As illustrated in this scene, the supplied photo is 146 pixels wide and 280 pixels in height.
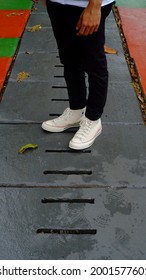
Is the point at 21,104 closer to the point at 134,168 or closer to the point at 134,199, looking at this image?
the point at 134,168

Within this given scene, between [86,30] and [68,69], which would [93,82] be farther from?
[86,30]

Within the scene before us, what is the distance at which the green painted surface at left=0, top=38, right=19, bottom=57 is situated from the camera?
3.81 m

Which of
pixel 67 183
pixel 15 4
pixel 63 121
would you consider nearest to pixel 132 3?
pixel 15 4

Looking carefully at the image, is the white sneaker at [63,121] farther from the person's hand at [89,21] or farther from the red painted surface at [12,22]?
the red painted surface at [12,22]

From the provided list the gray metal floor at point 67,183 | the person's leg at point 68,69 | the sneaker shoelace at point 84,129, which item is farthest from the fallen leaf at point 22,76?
the sneaker shoelace at point 84,129

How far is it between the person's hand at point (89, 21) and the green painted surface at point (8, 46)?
1.98m

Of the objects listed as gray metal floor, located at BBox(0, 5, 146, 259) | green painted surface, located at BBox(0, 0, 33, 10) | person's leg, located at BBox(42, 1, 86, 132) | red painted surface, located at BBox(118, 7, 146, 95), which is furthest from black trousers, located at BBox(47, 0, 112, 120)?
green painted surface, located at BBox(0, 0, 33, 10)

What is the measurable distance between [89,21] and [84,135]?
839 mm

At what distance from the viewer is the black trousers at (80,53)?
203 centimetres

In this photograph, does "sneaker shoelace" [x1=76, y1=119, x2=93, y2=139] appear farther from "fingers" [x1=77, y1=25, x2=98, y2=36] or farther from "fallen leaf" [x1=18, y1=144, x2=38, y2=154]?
"fingers" [x1=77, y1=25, x2=98, y2=36]

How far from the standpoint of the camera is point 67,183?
7.36 feet

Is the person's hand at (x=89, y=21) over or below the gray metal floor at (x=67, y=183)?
over

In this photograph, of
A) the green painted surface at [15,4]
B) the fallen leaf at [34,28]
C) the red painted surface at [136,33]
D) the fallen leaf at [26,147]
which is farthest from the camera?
the green painted surface at [15,4]

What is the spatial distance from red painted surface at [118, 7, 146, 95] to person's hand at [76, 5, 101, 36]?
1.35m
